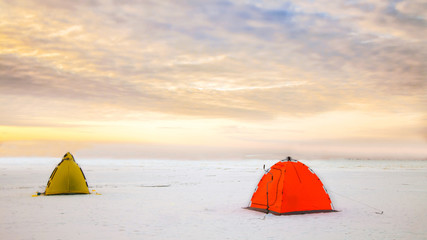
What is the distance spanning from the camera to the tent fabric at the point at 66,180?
21875 mm

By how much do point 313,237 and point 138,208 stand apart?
350 inches

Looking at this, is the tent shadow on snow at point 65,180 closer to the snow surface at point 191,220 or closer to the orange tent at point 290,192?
the snow surface at point 191,220

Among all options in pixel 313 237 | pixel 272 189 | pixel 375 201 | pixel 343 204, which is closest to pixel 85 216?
pixel 272 189

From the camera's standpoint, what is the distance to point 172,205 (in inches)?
739

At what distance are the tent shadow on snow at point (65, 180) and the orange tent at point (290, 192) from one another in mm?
11340

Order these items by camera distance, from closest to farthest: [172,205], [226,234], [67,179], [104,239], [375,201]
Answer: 1. [104,239]
2. [226,234]
3. [172,205]
4. [375,201]
5. [67,179]

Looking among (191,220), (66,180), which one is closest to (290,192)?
(191,220)

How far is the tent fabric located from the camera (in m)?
21.9

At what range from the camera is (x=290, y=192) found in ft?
50.0

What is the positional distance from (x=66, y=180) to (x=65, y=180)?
0.05m

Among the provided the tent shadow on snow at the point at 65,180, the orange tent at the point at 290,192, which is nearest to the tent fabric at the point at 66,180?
the tent shadow on snow at the point at 65,180

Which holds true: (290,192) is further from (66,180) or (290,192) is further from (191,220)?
(66,180)

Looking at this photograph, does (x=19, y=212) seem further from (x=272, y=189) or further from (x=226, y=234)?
(x=272, y=189)

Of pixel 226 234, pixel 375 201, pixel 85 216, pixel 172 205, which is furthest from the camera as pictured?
pixel 375 201
